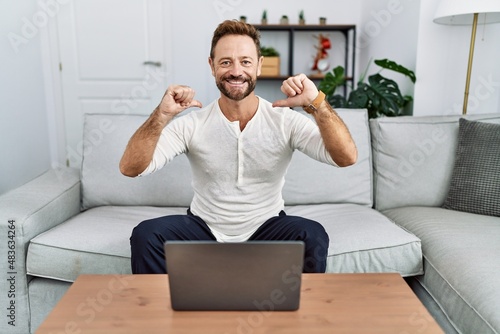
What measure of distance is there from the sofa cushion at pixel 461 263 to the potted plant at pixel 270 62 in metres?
2.02

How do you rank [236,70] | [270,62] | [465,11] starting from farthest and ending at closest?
[270,62] < [465,11] < [236,70]

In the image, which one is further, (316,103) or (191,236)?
(191,236)

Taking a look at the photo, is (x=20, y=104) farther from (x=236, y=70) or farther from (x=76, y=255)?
(x=236, y=70)

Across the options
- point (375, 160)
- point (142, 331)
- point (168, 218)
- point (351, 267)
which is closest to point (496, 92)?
point (375, 160)

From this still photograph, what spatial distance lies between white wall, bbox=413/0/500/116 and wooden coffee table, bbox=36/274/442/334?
178 cm

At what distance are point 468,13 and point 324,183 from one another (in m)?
1.13

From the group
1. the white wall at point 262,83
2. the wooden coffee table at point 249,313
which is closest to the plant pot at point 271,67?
the white wall at point 262,83

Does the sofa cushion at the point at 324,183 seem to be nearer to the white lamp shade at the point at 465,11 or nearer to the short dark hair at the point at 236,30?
the short dark hair at the point at 236,30

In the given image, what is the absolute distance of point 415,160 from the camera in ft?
6.44

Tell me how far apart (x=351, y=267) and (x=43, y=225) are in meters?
1.12

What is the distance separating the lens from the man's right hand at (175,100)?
1.31 meters

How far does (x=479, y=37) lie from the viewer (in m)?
2.44

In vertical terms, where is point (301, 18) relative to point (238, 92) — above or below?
above

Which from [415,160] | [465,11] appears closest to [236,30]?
[415,160]
